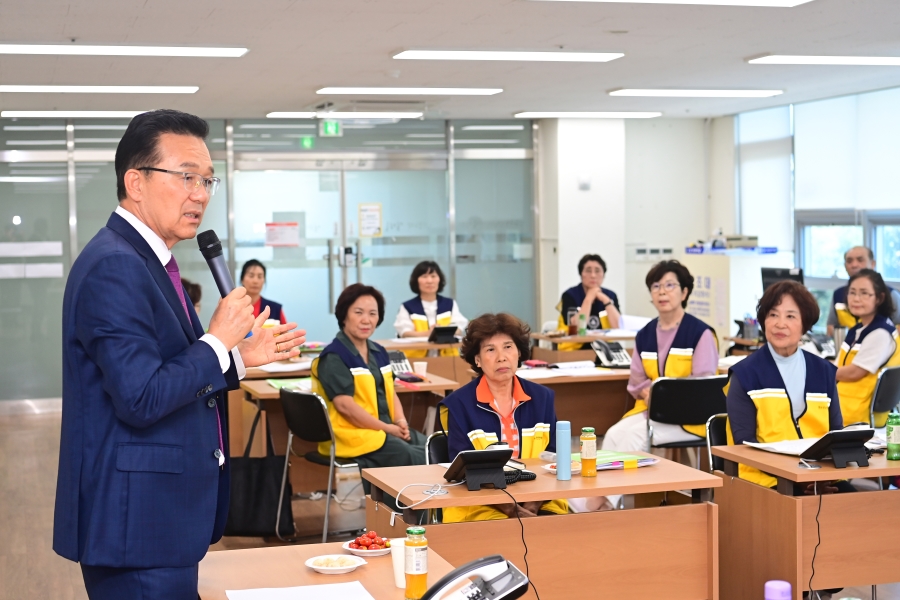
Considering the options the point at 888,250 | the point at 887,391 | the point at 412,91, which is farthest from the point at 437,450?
the point at 888,250

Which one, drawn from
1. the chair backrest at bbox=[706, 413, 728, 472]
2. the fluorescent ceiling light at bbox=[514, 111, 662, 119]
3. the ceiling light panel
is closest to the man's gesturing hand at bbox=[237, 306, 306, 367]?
the chair backrest at bbox=[706, 413, 728, 472]

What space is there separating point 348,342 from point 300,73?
3611mm

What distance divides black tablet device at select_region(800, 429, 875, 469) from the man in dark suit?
8.36ft

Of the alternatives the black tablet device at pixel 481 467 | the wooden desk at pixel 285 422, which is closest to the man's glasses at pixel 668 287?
the wooden desk at pixel 285 422

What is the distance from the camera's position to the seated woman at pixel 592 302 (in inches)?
358

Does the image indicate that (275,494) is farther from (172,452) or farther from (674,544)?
(172,452)

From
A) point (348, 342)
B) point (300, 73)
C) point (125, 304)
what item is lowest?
point (348, 342)

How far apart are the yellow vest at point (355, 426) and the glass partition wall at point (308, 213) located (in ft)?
18.8

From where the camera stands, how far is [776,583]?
12.0ft

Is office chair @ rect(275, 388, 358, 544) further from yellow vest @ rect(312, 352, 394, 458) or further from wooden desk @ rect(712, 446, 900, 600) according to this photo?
wooden desk @ rect(712, 446, 900, 600)

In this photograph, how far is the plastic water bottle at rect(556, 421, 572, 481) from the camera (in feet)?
12.0

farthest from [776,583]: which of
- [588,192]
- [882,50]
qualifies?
[588,192]

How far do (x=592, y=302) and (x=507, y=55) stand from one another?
250 centimetres

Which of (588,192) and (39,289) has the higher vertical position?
(588,192)
